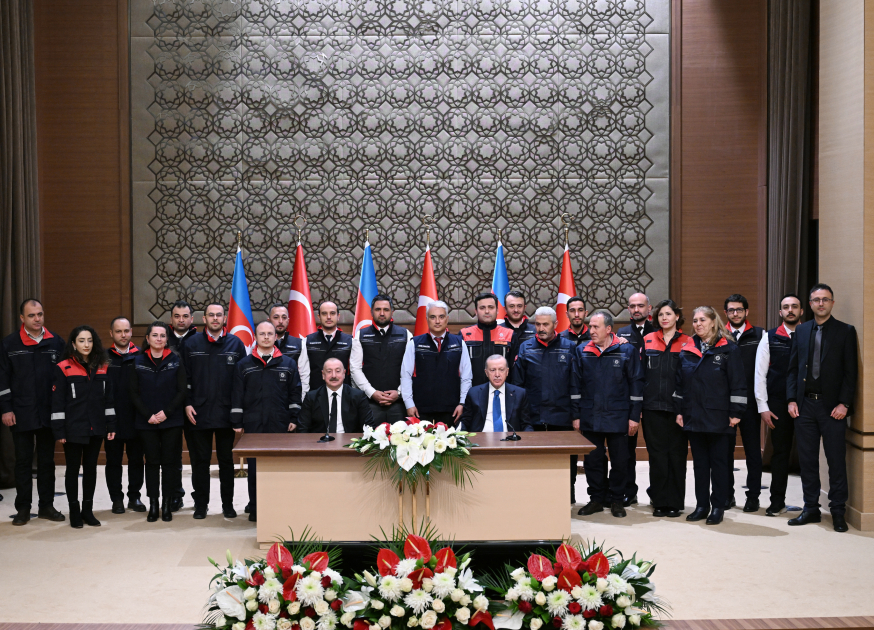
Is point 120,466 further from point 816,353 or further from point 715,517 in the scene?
point 816,353

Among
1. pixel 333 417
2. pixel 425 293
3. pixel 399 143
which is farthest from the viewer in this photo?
pixel 399 143

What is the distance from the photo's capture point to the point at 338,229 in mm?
7754

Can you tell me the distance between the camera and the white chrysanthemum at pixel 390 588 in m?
2.00

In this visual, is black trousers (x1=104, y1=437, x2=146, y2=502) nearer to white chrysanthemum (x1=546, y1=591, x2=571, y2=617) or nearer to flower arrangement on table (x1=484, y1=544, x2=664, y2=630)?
flower arrangement on table (x1=484, y1=544, x2=664, y2=630)

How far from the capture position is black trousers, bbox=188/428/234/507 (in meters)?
5.61

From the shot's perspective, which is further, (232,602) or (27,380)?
(27,380)

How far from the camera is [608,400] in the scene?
5.58 m

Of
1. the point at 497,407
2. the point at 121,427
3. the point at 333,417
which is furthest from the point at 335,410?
the point at 121,427

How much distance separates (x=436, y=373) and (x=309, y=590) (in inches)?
154

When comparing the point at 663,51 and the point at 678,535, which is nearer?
the point at 678,535

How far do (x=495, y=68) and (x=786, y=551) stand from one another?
194 inches

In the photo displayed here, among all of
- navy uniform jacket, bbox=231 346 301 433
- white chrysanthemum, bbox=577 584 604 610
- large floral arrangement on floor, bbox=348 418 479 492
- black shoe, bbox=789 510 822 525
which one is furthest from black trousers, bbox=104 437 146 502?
white chrysanthemum, bbox=577 584 604 610

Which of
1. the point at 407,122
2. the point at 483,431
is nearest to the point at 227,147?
the point at 407,122

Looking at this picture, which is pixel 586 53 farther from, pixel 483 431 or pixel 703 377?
pixel 483 431
